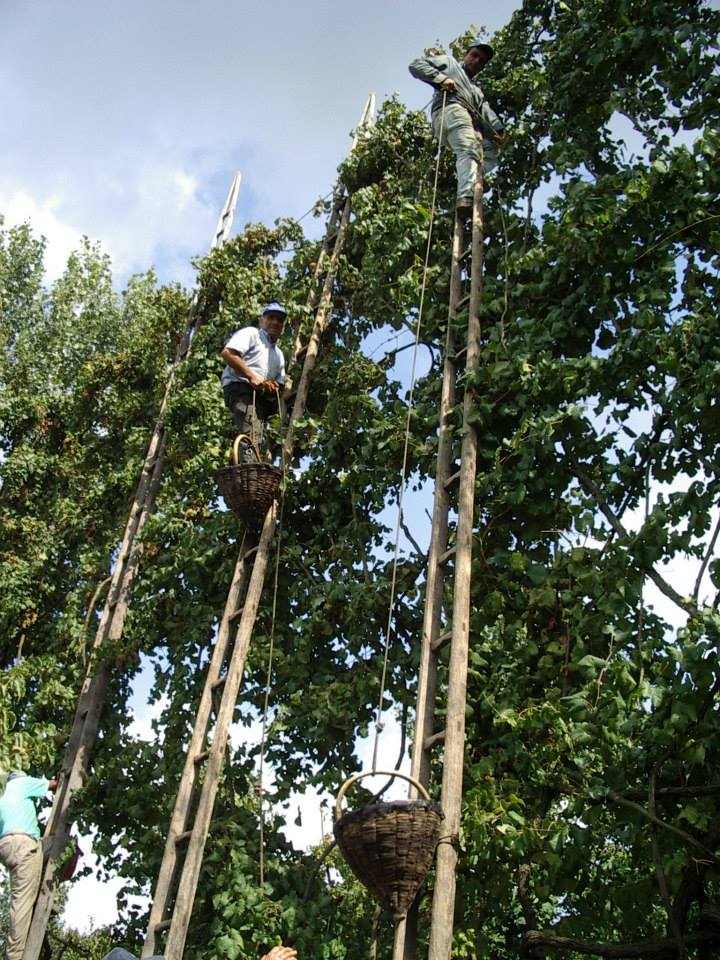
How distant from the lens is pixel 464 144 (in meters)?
5.79

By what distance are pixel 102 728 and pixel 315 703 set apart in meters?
1.78

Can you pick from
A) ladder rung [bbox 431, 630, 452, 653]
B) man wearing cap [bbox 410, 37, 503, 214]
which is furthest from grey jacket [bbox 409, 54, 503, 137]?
ladder rung [bbox 431, 630, 452, 653]

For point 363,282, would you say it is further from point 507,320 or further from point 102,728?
point 102,728

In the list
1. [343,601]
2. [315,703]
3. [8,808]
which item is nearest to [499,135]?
[343,601]

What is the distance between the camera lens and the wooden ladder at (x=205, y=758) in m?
4.35

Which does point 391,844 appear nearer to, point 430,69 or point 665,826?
point 665,826

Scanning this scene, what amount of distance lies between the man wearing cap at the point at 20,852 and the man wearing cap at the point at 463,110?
408 centimetres

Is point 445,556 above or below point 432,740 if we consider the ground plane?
above

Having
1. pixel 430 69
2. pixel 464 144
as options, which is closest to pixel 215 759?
pixel 464 144

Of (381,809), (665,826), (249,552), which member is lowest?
(381,809)

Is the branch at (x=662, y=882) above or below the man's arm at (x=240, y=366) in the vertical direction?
below

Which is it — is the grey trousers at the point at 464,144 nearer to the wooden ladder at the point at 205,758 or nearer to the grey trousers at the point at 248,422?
the wooden ladder at the point at 205,758

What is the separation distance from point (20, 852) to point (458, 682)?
2.67 metres

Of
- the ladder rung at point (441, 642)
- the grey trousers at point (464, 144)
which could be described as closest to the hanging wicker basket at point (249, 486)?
the ladder rung at point (441, 642)
